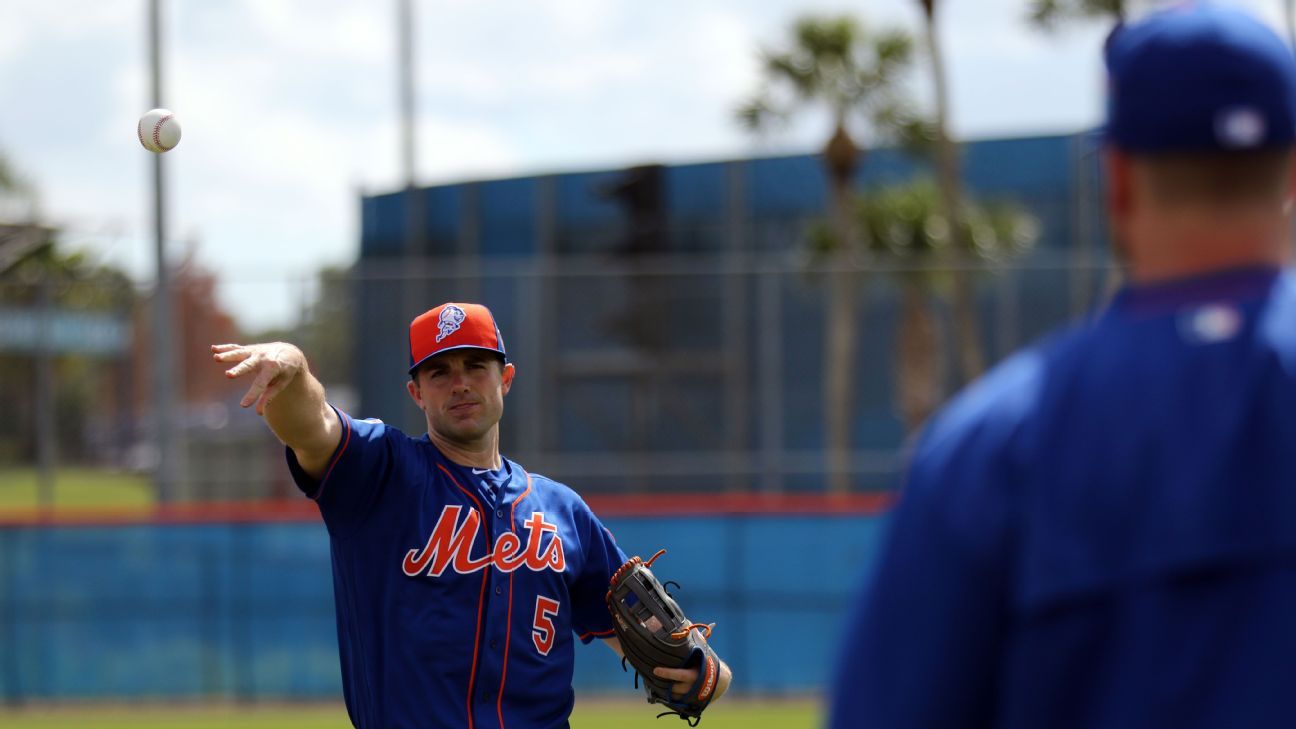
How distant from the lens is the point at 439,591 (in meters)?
4.00

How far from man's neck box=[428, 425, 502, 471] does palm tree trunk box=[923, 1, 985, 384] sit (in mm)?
14100

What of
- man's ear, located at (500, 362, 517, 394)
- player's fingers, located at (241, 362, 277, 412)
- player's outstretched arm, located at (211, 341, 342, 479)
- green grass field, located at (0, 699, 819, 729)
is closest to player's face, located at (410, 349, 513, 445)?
man's ear, located at (500, 362, 517, 394)

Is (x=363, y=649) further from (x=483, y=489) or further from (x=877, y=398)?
(x=877, y=398)

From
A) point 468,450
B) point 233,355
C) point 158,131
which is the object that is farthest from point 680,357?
point 233,355

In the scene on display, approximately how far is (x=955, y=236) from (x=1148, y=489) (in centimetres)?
1939

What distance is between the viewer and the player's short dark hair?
1540 mm

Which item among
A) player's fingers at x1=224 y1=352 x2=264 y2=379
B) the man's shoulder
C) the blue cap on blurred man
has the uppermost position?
the blue cap on blurred man

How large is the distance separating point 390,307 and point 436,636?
47.5ft

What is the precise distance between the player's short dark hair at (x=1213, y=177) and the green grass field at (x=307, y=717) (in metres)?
9.97

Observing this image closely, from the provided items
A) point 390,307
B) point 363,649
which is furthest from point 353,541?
point 390,307

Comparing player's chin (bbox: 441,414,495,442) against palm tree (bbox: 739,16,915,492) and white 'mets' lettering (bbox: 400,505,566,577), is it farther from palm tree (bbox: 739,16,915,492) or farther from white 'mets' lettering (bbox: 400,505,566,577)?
palm tree (bbox: 739,16,915,492)

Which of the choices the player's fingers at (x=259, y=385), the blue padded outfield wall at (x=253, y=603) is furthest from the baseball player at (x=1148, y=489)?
the blue padded outfield wall at (x=253, y=603)

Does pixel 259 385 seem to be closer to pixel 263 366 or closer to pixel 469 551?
pixel 263 366

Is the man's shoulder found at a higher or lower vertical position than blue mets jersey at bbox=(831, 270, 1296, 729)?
lower
